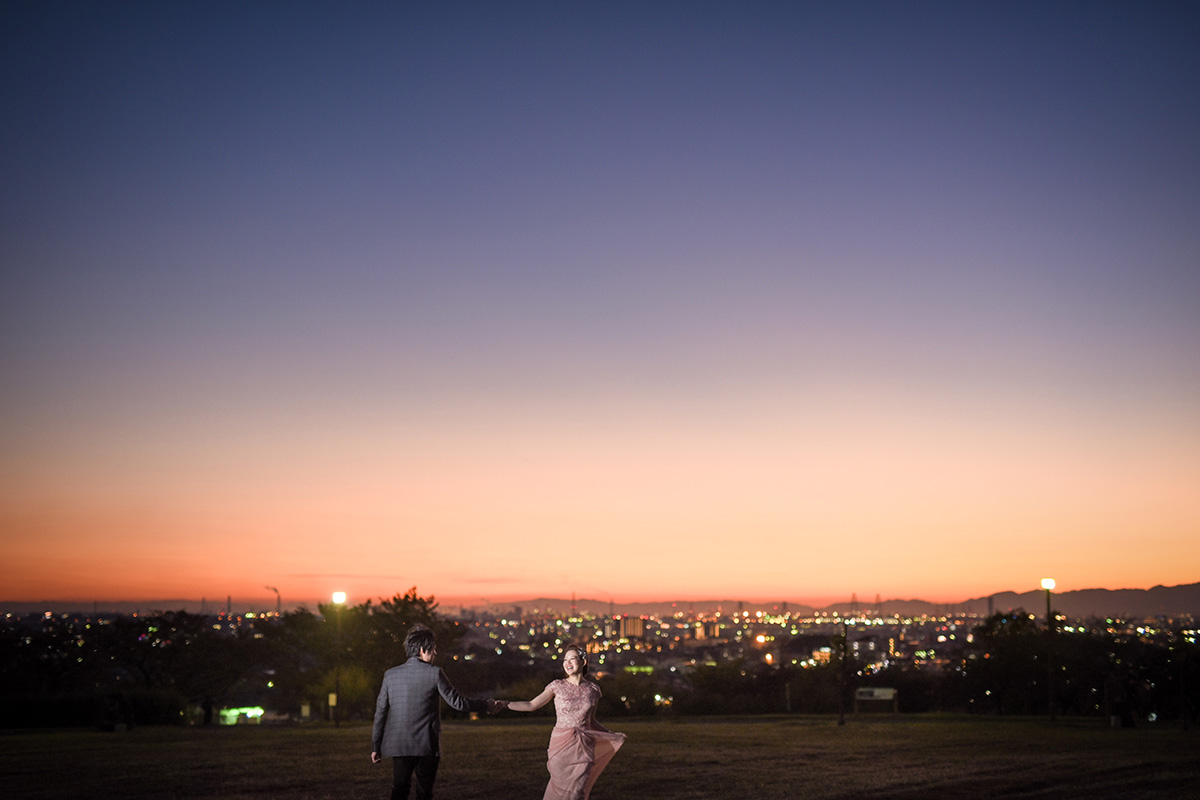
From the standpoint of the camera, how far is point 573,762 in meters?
10.4

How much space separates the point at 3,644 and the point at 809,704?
50017 mm

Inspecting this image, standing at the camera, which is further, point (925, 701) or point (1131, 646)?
point (925, 701)

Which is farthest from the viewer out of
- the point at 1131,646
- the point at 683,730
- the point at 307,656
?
the point at 307,656

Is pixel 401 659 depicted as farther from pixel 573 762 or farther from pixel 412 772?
pixel 412 772

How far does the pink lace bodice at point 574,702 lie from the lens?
10.6 metres

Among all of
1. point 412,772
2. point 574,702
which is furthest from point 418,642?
point 574,702

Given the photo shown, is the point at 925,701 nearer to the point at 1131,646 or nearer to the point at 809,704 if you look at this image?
the point at 809,704

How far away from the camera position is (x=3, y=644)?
6081 cm

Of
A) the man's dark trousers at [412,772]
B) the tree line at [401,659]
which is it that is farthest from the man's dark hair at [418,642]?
the tree line at [401,659]

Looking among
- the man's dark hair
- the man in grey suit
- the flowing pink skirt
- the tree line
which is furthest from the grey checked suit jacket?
the tree line

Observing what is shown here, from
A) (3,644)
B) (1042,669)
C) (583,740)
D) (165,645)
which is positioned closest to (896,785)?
(583,740)

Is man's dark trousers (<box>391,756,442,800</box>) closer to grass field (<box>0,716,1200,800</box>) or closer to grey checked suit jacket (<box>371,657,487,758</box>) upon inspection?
grey checked suit jacket (<box>371,657,487,758</box>)

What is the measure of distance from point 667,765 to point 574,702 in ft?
43.8

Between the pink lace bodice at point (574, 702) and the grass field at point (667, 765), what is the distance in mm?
7033
